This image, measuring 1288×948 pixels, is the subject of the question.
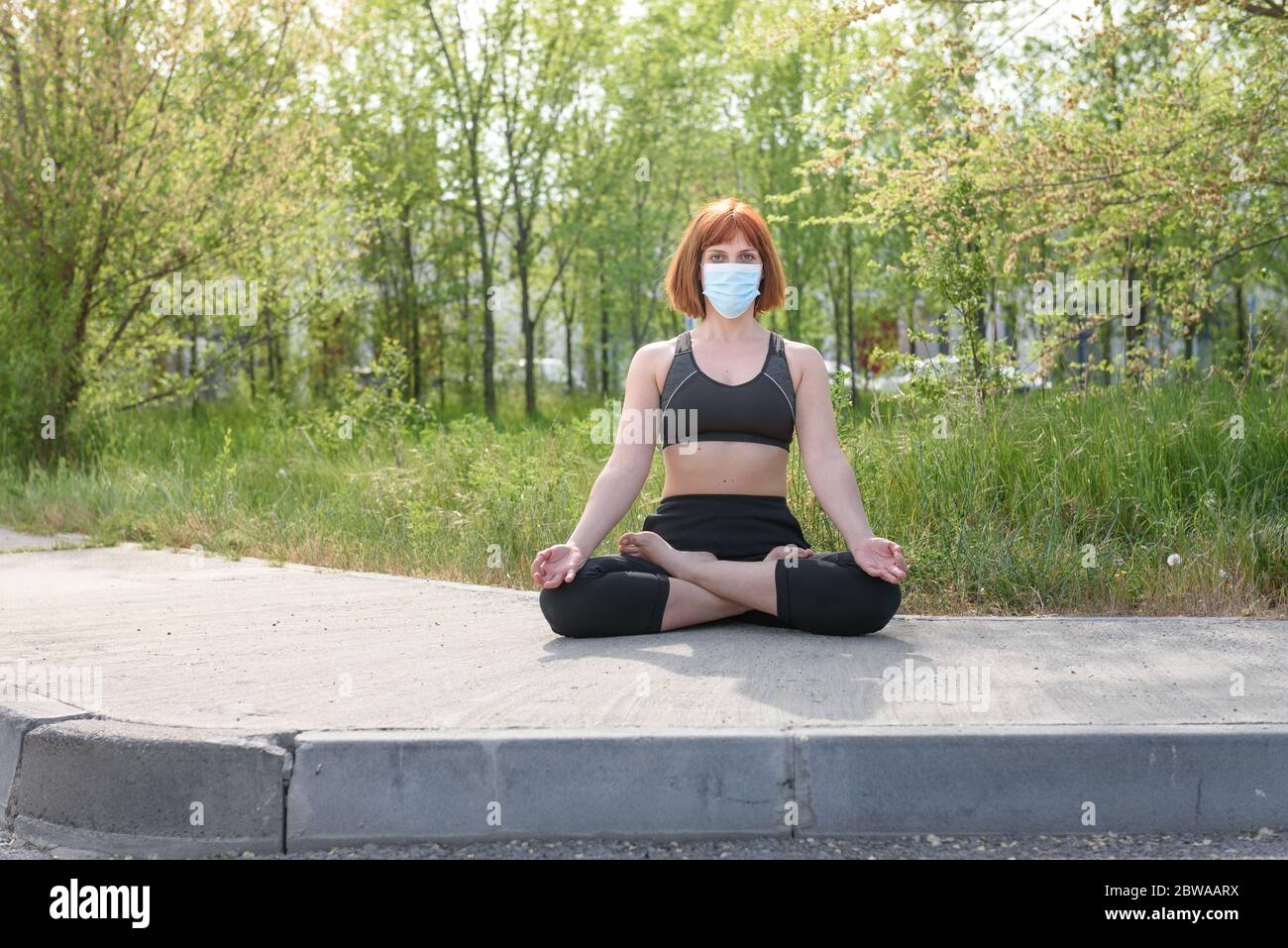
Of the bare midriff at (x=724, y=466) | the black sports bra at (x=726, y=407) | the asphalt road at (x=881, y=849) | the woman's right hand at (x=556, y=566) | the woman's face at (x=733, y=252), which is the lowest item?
the asphalt road at (x=881, y=849)

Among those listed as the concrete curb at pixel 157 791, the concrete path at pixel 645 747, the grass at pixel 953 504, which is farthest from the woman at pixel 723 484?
the concrete curb at pixel 157 791

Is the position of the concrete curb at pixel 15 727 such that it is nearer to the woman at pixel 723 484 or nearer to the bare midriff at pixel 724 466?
the woman at pixel 723 484

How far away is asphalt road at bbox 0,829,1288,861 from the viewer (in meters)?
3.29

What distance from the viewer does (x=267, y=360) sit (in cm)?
2255

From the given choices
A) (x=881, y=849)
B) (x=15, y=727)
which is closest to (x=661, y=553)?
(x=881, y=849)

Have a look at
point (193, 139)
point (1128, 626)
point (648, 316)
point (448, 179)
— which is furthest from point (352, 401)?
point (648, 316)

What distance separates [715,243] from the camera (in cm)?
519

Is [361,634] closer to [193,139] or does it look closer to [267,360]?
[193,139]

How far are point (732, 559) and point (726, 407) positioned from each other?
0.58 metres

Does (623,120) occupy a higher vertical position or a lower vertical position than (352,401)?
higher

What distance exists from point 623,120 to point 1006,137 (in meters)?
16.3

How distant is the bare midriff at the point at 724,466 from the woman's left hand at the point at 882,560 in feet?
1.90

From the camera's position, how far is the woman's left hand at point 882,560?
468cm

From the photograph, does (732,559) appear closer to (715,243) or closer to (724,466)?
(724,466)
